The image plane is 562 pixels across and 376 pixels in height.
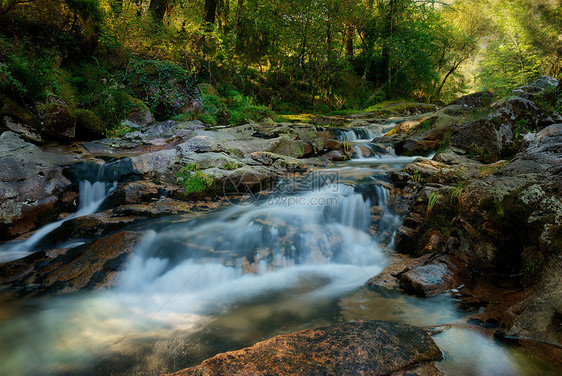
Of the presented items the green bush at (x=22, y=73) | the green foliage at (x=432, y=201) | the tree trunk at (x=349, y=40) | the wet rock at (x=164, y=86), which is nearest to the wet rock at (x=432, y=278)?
the green foliage at (x=432, y=201)

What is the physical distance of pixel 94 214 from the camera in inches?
213

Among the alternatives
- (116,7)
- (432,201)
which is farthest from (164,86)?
(432,201)

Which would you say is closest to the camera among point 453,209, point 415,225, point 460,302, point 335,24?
point 460,302

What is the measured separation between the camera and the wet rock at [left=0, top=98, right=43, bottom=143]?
6186mm

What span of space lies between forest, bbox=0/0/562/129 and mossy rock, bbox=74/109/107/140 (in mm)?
449

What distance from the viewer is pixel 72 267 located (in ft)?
12.8

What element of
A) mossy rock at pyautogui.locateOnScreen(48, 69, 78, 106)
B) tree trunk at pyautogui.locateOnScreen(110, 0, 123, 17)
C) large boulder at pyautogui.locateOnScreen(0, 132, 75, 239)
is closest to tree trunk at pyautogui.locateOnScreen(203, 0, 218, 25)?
tree trunk at pyautogui.locateOnScreen(110, 0, 123, 17)

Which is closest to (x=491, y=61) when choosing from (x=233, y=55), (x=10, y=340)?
(x=233, y=55)

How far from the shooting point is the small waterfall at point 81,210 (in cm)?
464

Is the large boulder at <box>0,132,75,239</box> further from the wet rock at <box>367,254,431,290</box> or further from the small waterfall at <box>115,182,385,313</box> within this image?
the wet rock at <box>367,254,431,290</box>

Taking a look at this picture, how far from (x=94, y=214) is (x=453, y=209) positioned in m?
6.41

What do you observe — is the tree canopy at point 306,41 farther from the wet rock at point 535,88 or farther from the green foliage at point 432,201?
the green foliage at point 432,201

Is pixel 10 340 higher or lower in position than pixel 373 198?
lower

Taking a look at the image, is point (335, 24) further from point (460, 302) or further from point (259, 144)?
point (460, 302)
